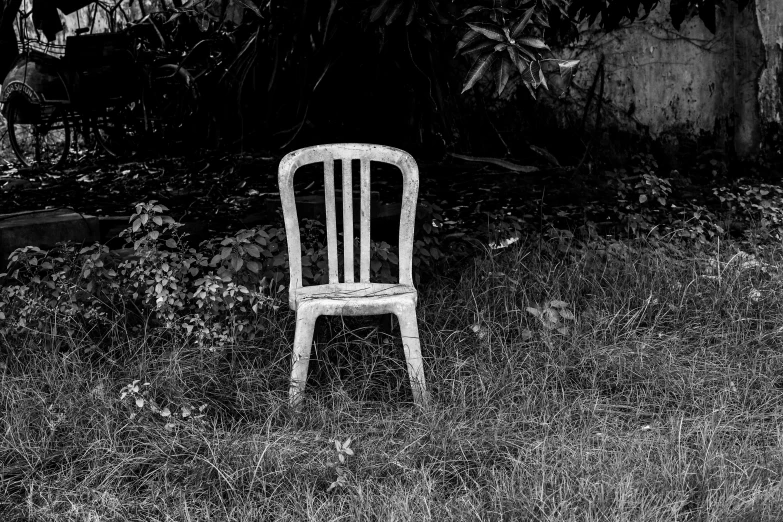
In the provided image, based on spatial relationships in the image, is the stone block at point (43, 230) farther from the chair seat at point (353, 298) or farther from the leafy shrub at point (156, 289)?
the chair seat at point (353, 298)

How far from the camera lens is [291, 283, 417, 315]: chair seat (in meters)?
3.10

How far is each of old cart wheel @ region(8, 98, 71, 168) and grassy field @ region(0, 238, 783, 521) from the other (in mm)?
4814

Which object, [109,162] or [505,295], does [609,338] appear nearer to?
[505,295]

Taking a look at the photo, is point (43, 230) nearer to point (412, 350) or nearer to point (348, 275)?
point (348, 275)

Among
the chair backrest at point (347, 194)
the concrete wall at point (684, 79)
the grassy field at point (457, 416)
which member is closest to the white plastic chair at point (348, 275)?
the chair backrest at point (347, 194)

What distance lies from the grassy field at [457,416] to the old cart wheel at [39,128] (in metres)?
4.81

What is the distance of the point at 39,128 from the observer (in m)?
7.82

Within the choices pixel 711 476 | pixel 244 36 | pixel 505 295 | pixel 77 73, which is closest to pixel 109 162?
pixel 77 73

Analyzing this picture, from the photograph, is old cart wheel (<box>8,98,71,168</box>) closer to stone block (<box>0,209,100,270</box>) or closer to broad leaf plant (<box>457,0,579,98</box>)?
stone block (<box>0,209,100,270</box>)

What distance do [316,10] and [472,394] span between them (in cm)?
185

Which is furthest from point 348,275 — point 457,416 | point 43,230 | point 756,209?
point 756,209

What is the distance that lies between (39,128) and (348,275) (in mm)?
5506

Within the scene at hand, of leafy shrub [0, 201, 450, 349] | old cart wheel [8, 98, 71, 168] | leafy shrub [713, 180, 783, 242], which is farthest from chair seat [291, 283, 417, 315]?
old cart wheel [8, 98, 71, 168]

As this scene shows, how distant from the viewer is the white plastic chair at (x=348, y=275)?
3.12 m
